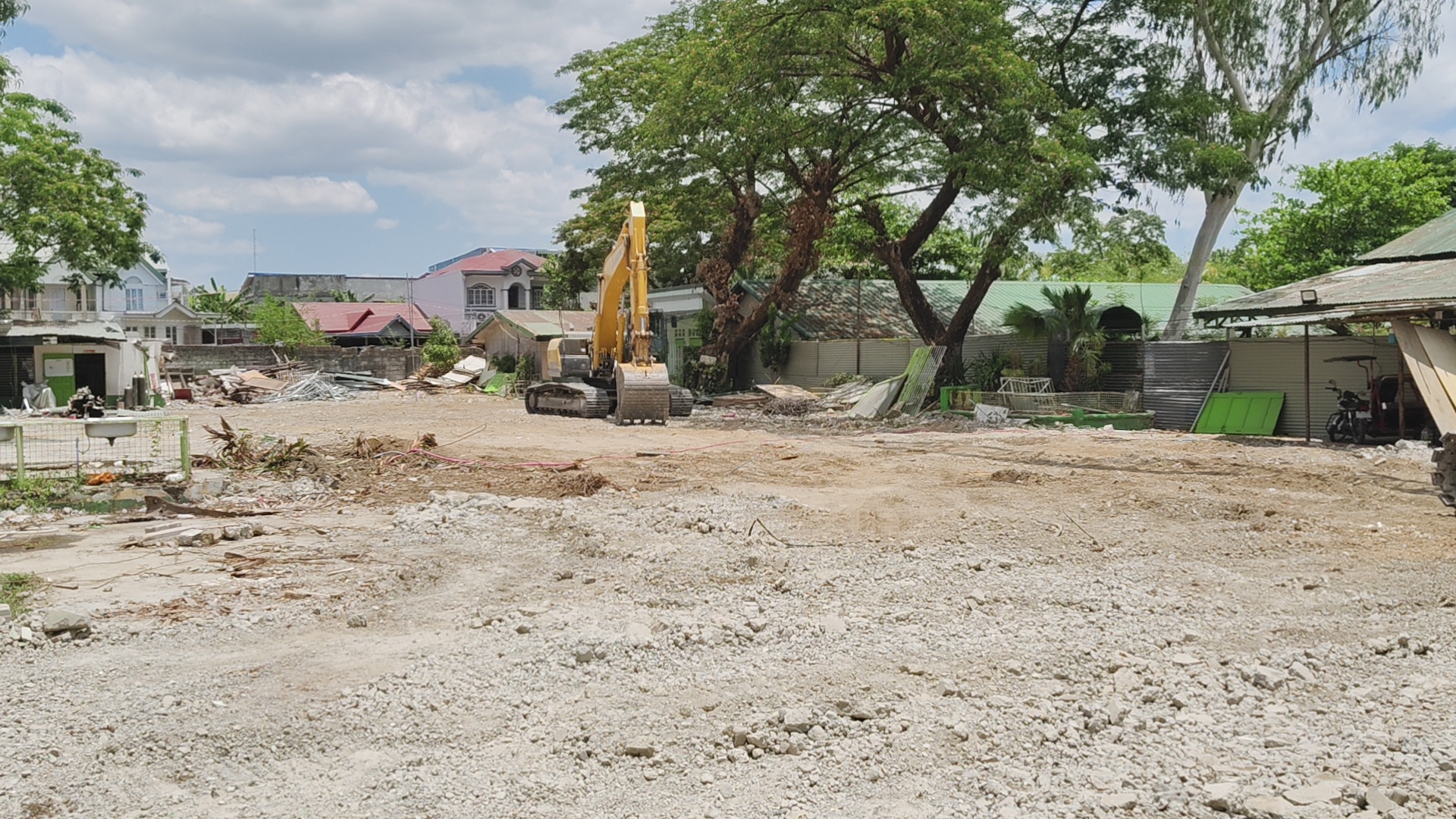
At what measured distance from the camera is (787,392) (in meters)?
29.7

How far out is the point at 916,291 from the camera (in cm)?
2745

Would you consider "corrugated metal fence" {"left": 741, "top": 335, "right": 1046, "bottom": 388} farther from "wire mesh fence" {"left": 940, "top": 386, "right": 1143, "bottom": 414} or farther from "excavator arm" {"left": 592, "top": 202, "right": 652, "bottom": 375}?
"excavator arm" {"left": 592, "top": 202, "right": 652, "bottom": 375}

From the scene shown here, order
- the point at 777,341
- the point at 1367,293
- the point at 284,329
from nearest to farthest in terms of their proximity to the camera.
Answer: the point at 1367,293 < the point at 777,341 < the point at 284,329

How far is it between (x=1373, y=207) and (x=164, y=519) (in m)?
32.3

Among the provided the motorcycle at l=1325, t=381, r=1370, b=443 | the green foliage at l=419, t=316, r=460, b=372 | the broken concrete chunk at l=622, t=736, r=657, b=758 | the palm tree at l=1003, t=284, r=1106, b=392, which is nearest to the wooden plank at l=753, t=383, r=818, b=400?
the palm tree at l=1003, t=284, r=1106, b=392

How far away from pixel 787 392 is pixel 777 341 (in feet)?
12.7

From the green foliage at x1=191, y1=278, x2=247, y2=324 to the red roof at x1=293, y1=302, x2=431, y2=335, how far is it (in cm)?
325

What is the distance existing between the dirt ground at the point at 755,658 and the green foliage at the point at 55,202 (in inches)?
838

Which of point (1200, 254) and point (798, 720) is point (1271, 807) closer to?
point (798, 720)

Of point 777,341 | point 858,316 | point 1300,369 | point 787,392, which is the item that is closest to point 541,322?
point 777,341

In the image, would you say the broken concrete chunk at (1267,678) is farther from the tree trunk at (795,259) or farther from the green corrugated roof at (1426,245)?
the tree trunk at (795,259)

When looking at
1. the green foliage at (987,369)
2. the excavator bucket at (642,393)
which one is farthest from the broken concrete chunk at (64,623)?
the green foliage at (987,369)

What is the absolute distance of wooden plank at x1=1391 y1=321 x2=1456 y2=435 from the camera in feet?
39.7

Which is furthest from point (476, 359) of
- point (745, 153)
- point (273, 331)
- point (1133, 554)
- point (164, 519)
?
point (1133, 554)
